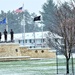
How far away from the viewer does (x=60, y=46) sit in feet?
81.4

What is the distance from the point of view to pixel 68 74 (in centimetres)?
2259

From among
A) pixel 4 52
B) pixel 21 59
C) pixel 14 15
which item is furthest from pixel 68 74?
pixel 14 15

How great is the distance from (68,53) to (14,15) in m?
111

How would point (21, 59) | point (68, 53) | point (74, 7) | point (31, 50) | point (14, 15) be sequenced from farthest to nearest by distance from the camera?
point (14, 15), point (31, 50), point (21, 59), point (68, 53), point (74, 7)

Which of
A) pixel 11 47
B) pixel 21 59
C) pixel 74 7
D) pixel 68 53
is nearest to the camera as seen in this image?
pixel 74 7

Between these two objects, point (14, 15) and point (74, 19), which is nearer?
point (74, 19)

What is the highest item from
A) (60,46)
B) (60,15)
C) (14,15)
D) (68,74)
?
(14,15)

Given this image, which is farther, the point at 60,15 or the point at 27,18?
the point at 27,18

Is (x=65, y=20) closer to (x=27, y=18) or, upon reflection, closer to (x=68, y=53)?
(x=68, y=53)

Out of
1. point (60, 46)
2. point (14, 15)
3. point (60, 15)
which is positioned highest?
point (14, 15)

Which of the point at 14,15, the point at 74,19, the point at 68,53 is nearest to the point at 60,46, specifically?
the point at 68,53

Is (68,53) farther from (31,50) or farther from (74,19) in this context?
(31,50)

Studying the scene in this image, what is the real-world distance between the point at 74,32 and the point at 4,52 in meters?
27.1

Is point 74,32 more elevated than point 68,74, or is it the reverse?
point 74,32
